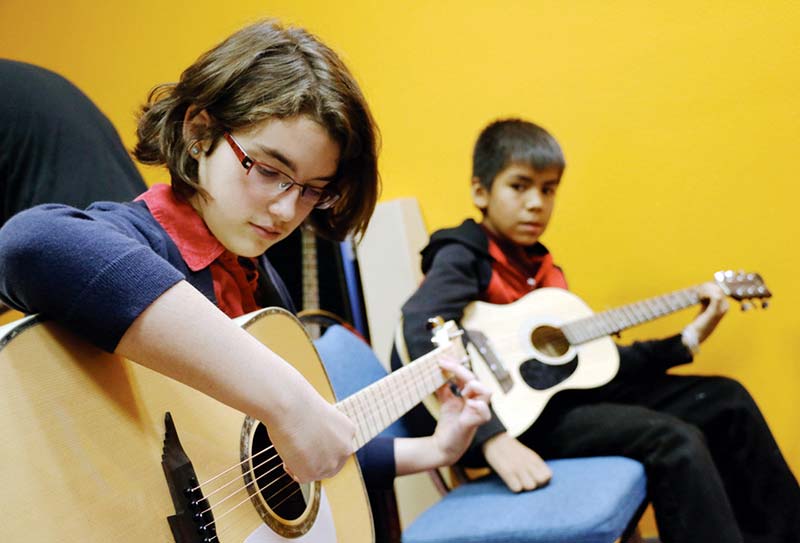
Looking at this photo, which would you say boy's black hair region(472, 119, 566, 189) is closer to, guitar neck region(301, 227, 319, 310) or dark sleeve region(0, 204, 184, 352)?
guitar neck region(301, 227, 319, 310)

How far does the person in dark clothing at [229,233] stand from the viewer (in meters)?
0.73

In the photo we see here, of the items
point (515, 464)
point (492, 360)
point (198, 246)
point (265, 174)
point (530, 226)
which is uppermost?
point (265, 174)

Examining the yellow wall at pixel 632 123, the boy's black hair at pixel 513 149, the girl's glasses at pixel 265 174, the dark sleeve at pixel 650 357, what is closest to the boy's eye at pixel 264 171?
the girl's glasses at pixel 265 174

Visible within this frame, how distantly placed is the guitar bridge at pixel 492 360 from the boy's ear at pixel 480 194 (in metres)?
0.49

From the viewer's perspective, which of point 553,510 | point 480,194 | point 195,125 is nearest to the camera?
point 195,125

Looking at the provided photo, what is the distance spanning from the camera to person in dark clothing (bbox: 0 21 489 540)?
2.39 feet

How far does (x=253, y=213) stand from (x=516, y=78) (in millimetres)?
1487

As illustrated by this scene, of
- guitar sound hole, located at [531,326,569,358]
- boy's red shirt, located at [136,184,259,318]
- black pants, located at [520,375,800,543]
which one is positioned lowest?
black pants, located at [520,375,800,543]

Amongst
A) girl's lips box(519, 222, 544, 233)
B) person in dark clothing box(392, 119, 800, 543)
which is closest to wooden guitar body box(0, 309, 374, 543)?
person in dark clothing box(392, 119, 800, 543)

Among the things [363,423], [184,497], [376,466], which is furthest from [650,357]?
[184,497]

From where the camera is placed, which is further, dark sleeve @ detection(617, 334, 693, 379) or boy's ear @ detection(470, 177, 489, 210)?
boy's ear @ detection(470, 177, 489, 210)

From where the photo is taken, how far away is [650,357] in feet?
6.57

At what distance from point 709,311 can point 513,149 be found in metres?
0.65

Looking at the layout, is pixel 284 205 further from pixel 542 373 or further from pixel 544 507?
pixel 542 373
